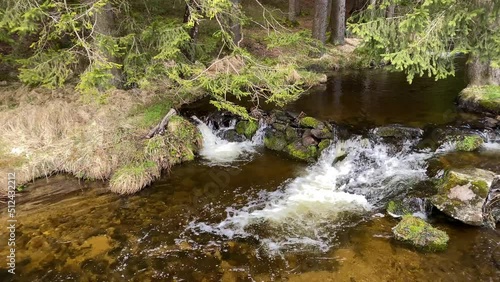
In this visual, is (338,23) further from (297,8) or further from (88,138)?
(88,138)

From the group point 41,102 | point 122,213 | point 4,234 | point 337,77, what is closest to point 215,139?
point 122,213

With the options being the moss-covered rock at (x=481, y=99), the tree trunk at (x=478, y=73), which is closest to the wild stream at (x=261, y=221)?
the moss-covered rock at (x=481, y=99)

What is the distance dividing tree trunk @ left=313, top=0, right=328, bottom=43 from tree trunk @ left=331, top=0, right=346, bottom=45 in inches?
76.7

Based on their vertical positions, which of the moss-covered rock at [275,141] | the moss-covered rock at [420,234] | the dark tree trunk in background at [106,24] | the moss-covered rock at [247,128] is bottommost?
the moss-covered rock at [420,234]

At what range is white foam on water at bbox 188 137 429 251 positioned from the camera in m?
7.26

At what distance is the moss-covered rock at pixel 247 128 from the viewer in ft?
38.3

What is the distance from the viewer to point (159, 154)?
9.64m

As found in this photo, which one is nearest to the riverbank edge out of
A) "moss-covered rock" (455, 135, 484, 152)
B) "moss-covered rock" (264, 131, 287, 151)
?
"moss-covered rock" (264, 131, 287, 151)

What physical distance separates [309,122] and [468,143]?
14.8 feet

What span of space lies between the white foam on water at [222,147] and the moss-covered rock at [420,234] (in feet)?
16.6

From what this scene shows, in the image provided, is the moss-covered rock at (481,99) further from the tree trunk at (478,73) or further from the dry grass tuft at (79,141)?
the dry grass tuft at (79,141)

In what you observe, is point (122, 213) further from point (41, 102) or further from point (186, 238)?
point (41, 102)

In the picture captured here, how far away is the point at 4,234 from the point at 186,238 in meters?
3.70

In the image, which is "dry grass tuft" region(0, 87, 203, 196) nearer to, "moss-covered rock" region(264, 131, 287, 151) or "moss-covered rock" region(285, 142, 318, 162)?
"moss-covered rock" region(264, 131, 287, 151)
